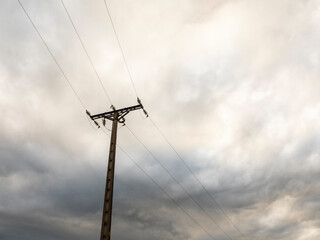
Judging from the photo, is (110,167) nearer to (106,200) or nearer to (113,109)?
(106,200)

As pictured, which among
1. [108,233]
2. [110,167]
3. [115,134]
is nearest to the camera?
[108,233]

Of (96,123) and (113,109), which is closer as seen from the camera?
(113,109)

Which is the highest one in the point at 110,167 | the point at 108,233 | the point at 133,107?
the point at 133,107

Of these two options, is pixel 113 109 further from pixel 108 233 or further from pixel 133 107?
pixel 108 233

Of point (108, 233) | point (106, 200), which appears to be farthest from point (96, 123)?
point (108, 233)

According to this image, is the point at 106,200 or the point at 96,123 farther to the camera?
the point at 96,123

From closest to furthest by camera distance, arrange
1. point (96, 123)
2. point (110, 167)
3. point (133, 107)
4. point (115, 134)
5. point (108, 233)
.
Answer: point (108, 233) < point (110, 167) < point (115, 134) < point (133, 107) < point (96, 123)

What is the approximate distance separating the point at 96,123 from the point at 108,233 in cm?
887

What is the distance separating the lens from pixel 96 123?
1895 cm

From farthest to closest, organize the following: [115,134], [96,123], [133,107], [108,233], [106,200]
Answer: [96,123]
[133,107]
[115,134]
[106,200]
[108,233]

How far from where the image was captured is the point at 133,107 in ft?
57.5

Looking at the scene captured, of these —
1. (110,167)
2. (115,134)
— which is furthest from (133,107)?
(110,167)

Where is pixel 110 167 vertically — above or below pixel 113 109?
below

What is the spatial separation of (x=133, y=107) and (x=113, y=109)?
1.48 m
